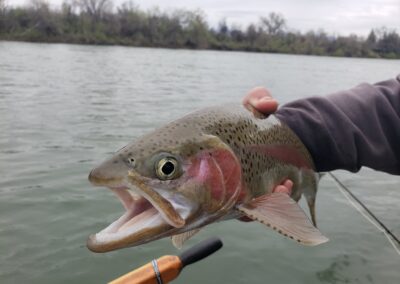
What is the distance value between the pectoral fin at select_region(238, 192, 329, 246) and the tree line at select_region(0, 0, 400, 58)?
7330cm

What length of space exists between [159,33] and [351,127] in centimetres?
9137

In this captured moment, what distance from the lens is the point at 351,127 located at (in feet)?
10.5

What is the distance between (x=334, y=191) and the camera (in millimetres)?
9305

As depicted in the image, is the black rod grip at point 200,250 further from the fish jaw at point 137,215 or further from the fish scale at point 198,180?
the fish jaw at point 137,215

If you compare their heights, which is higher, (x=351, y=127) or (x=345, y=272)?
(x=351, y=127)

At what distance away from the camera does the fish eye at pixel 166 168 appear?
2282 millimetres

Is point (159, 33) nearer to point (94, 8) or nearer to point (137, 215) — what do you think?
point (94, 8)

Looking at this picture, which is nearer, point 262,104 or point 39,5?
point 262,104

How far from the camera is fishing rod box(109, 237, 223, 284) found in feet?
9.06

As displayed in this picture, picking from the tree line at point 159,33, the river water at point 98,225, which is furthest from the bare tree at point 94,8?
the river water at point 98,225

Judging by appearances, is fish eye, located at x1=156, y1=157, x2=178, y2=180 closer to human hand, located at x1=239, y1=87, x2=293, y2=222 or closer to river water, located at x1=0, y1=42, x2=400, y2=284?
human hand, located at x1=239, y1=87, x2=293, y2=222

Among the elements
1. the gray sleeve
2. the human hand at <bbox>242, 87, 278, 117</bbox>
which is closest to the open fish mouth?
the human hand at <bbox>242, 87, 278, 117</bbox>

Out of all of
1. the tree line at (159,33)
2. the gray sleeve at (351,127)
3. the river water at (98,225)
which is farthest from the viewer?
the tree line at (159,33)

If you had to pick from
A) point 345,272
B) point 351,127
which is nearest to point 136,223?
point 351,127
